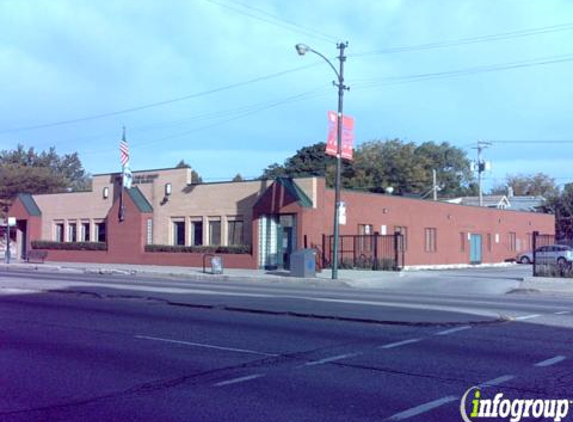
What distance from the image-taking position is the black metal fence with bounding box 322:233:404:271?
36.8m

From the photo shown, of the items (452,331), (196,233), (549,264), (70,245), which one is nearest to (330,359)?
(452,331)

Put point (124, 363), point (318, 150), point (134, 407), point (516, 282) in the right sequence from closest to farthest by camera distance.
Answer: point (134, 407) → point (124, 363) → point (516, 282) → point (318, 150)

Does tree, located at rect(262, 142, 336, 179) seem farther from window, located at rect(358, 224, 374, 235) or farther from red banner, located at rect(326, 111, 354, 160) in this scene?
red banner, located at rect(326, 111, 354, 160)

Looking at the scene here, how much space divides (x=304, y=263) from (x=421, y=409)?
2426 cm

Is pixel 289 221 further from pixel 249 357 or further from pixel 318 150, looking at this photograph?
pixel 318 150

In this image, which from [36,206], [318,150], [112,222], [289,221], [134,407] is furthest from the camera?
[318,150]

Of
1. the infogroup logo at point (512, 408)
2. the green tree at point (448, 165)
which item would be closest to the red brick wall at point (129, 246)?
the infogroup logo at point (512, 408)

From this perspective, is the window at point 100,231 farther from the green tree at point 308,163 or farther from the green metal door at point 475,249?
the green tree at point 308,163

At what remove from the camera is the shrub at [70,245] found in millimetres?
46272

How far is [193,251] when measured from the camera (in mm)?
40812

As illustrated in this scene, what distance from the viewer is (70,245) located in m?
47.8

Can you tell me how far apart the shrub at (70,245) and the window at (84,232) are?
1501 millimetres

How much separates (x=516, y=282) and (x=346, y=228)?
36.4 feet

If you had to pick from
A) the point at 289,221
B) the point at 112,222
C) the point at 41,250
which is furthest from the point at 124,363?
the point at 41,250
